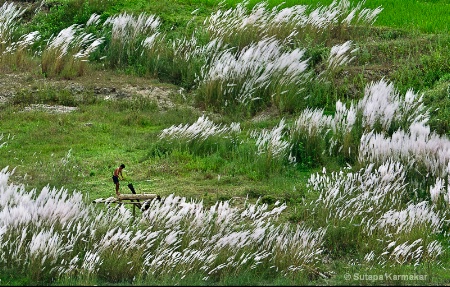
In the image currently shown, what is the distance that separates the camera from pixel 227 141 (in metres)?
14.9

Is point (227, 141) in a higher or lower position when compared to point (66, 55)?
lower

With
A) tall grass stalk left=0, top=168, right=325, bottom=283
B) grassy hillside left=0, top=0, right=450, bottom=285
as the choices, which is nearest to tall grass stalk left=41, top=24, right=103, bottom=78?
grassy hillside left=0, top=0, right=450, bottom=285

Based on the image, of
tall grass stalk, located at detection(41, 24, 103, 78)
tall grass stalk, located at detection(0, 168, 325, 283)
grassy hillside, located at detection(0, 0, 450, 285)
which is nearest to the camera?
tall grass stalk, located at detection(0, 168, 325, 283)

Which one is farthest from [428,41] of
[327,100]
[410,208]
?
[410,208]

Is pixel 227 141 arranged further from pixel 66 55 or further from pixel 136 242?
pixel 66 55

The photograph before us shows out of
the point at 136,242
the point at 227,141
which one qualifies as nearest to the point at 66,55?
the point at 227,141

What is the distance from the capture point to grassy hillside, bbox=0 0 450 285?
1004 cm

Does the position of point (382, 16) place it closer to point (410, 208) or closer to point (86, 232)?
point (410, 208)

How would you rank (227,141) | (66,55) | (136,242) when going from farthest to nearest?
1. (66,55)
2. (227,141)
3. (136,242)

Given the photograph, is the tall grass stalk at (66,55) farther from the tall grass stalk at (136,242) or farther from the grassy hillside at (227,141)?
the tall grass stalk at (136,242)

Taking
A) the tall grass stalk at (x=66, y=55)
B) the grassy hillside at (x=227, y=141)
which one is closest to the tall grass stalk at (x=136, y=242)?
the grassy hillside at (x=227, y=141)

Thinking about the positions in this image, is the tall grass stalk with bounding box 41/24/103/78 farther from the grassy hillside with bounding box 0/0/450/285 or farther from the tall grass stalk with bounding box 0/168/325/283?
the tall grass stalk with bounding box 0/168/325/283

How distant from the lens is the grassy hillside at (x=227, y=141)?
32.9ft

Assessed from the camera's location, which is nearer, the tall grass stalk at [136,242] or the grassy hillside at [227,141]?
the tall grass stalk at [136,242]
